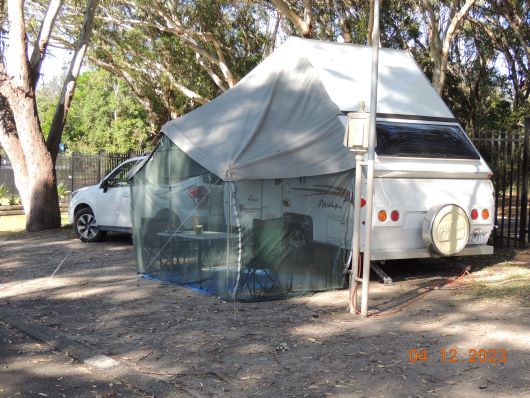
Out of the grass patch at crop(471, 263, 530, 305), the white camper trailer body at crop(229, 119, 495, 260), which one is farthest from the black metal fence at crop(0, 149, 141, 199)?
the grass patch at crop(471, 263, 530, 305)

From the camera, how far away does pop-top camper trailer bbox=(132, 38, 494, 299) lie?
7.46 m

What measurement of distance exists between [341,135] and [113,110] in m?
44.9

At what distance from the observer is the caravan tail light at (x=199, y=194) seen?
779cm

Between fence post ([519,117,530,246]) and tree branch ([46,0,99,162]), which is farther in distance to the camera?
tree branch ([46,0,99,162])

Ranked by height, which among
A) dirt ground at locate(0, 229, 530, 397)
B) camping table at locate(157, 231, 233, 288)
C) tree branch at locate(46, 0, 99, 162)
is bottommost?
dirt ground at locate(0, 229, 530, 397)

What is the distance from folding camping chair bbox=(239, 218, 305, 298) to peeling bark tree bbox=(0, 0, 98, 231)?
8.89 meters

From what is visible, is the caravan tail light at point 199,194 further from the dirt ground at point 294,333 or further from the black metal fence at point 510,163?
the black metal fence at point 510,163

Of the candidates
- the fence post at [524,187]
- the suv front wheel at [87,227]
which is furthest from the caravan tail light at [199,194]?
the fence post at [524,187]

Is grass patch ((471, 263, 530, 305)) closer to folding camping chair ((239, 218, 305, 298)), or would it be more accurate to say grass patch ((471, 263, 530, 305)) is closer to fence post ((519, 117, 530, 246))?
fence post ((519, 117, 530, 246))

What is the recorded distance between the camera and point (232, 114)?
27.6 feet

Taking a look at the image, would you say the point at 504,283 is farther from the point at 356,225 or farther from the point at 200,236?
the point at 200,236

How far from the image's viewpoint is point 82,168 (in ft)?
72.7

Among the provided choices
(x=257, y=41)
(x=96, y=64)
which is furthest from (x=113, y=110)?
(x=257, y=41)

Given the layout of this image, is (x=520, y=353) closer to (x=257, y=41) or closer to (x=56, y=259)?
(x=56, y=259)
